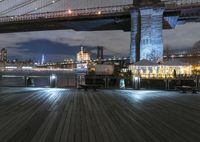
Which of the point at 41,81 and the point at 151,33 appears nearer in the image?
the point at 151,33

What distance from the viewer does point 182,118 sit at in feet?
33.3

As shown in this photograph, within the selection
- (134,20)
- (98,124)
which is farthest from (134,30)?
(98,124)

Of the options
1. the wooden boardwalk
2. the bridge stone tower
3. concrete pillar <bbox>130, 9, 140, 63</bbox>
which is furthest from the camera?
concrete pillar <bbox>130, 9, 140, 63</bbox>

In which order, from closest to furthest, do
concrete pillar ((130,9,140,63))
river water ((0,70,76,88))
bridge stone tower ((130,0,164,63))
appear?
1. river water ((0,70,76,88))
2. bridge stone tower ((130,0,164,63))
3. concrete pillar ((130,9,140,63))

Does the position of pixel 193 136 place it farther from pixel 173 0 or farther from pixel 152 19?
pixel 173 0

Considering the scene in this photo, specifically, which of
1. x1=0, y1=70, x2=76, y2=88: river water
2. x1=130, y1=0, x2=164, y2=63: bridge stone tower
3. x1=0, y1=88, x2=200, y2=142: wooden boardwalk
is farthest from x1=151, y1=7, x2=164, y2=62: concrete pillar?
x1=0, y1=88, x2=200, y2=142: wooden boardwalk

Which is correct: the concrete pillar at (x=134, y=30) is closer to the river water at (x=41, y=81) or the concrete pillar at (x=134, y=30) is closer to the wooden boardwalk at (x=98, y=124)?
the river water at (x=41, y=81)

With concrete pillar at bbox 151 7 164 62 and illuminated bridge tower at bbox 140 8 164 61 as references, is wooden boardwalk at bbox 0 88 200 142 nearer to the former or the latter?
illuminated bridge tower at bbox 140 8 164 61

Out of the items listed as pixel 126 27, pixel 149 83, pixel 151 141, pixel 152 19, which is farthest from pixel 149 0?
pixel 151 141

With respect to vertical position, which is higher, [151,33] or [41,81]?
[151,33]

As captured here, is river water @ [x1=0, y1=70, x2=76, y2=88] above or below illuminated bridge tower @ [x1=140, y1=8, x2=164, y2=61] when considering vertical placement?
below

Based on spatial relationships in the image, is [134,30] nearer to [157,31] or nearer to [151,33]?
[151,33]

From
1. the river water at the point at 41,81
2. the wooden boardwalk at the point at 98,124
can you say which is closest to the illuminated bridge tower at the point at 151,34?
the river water at the point at 41,81

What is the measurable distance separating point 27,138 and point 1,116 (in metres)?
3.09
